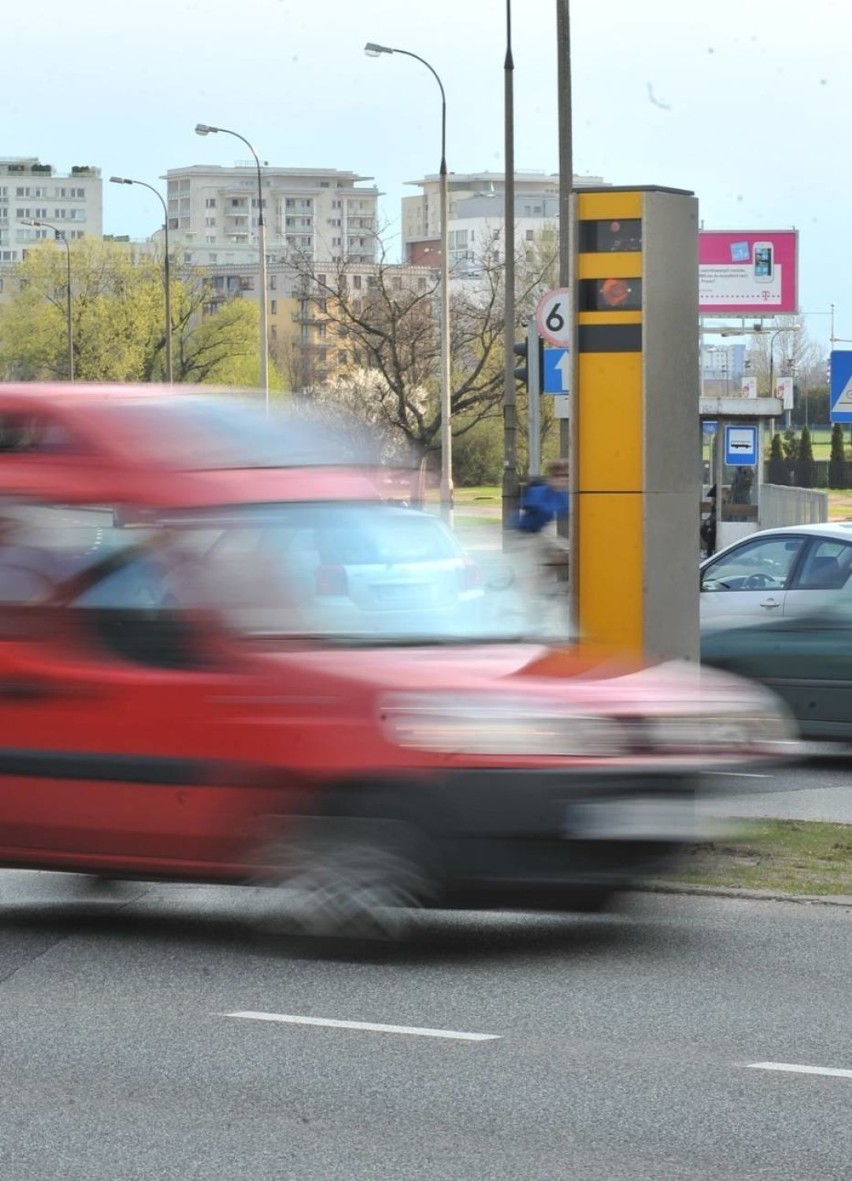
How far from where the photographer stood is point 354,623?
300 inches

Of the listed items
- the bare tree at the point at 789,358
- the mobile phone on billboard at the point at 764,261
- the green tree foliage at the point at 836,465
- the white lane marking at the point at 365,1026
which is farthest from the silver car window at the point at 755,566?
the bare tree at the point at 789,358

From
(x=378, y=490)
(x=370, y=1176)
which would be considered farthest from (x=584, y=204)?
(x=370, y=1176)

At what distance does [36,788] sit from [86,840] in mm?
264

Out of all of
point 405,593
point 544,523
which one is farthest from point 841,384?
point 405,593

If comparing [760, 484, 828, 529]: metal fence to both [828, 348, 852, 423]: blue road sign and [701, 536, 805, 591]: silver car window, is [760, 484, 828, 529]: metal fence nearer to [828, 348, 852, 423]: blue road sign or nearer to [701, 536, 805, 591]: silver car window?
[828, 348, 852, 423]: blue road sign

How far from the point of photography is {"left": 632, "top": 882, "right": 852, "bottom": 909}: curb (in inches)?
351

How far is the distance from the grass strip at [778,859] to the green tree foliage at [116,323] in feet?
272

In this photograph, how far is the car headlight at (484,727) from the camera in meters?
7.16

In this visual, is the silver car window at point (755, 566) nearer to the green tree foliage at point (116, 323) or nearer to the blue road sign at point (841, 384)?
the blue road sign at point (841, 384)

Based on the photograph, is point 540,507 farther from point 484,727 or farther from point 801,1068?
point 801,1068

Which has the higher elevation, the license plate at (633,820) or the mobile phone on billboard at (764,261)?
the mobile phone on billboard at (764,261)

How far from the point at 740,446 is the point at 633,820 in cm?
2604

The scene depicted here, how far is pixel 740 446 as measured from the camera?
3281 centimetres

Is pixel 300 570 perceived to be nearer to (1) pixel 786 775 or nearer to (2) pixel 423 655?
(2) pixel 423 655
